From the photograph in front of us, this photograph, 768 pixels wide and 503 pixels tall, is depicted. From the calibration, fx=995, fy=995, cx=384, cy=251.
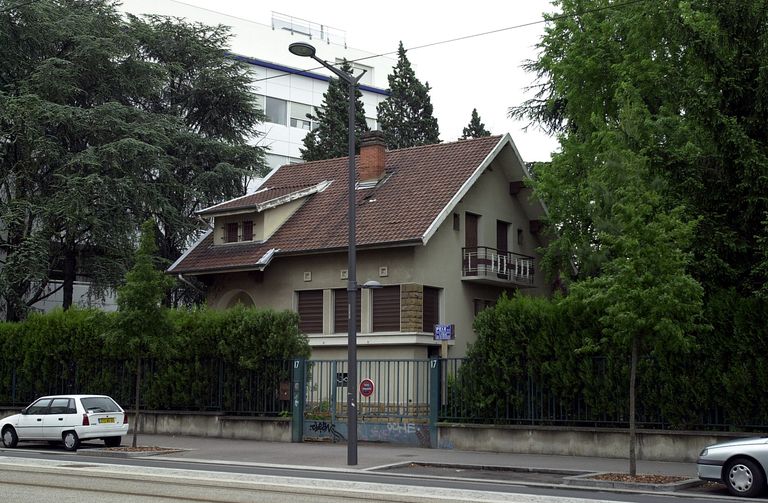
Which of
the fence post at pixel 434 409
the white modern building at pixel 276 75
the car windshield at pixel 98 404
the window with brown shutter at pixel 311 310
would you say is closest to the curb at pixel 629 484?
the fence post at pixel 434 409

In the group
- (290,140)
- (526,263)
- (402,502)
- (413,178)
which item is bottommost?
(402,502)

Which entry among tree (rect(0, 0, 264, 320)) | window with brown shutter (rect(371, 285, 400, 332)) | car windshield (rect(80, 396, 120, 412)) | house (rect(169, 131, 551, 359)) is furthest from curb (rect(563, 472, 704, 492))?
tree (rect(0, 0, 264, 320))

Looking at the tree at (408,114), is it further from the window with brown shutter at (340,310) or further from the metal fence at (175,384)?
the metal fence at (175,384)

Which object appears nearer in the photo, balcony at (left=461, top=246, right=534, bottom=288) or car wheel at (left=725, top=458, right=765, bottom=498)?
car wheel at (left=725, top=458, right=765, bottom=498)

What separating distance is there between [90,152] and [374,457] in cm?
2336

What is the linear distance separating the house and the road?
13770 millimetres

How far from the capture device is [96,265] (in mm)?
41344

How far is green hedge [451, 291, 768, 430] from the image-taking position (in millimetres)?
20422

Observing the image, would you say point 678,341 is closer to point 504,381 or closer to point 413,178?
point 504,381

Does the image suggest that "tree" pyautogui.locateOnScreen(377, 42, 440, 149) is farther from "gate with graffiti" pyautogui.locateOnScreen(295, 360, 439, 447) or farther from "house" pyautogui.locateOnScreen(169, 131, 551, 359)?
"gate with graffiti" pyautogui.locateOnScreen(295, 360, 439, 447)

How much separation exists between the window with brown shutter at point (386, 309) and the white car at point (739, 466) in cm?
1801

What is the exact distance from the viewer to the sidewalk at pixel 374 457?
65.5 feet

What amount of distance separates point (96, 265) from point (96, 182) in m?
3.85

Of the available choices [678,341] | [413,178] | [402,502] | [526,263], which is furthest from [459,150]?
[402,502]
